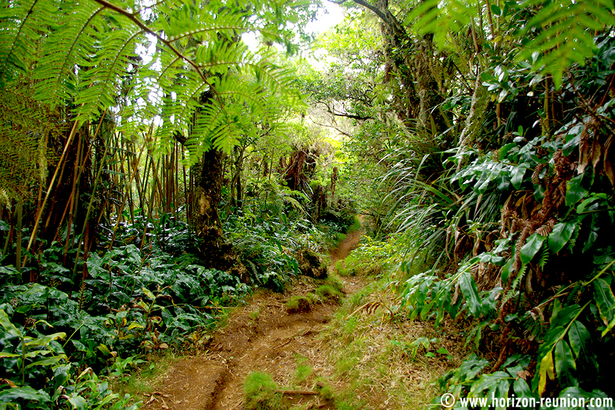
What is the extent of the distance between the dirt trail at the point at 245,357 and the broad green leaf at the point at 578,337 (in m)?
1.30

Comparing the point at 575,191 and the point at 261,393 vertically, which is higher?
the point at 575,191

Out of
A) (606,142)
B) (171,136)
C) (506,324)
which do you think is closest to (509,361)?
(506,324)

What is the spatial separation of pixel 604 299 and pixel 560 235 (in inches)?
9.5

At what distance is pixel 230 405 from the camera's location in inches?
74.4

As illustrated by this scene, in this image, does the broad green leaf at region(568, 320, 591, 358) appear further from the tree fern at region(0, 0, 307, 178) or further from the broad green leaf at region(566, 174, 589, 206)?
the tree fern at region(0, 0, 307, 178)

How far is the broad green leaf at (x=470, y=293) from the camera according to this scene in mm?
1186

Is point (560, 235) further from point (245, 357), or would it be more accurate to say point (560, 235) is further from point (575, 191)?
point (245, 357)

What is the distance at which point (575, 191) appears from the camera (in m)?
1.11

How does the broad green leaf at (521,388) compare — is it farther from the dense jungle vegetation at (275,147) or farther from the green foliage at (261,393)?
the green foliage at (261,393)

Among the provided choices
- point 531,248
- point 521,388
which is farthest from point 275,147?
point 521,388

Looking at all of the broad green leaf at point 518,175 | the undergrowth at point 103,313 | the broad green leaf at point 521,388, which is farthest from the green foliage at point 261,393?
the broad green leaf at point 518,175

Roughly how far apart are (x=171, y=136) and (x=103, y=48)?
0.87ft

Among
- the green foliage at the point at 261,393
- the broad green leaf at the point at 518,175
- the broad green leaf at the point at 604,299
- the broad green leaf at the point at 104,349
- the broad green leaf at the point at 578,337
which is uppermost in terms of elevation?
the broad green leaf at the point at 518,175

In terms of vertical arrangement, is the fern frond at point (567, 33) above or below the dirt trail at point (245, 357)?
above
